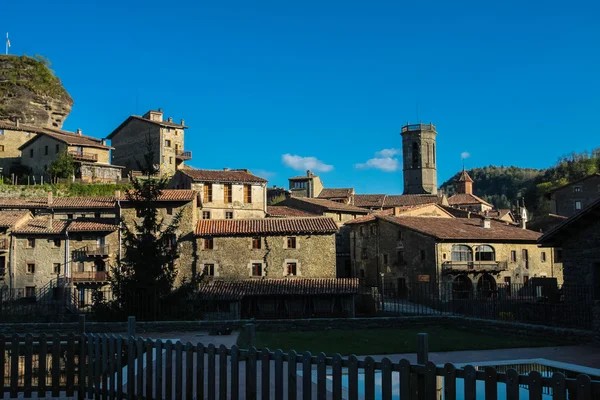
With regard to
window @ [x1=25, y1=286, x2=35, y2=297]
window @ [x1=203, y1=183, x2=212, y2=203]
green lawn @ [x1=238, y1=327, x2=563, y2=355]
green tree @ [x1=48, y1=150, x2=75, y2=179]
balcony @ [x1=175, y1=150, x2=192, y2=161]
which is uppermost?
balcony @ [x1=175, y1=150, x2=192, y2=161]

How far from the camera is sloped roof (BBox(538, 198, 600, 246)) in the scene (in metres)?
19.3

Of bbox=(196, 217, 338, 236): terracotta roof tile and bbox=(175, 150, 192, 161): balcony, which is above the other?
bbox=(175, 150, 192, 161): balcony

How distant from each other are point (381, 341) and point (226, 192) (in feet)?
118

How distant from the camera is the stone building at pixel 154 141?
225 ft

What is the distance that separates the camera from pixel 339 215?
61188mm

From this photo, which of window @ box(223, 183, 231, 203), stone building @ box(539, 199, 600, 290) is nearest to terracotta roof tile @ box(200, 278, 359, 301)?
window @ box(223, 183, 231, 203)

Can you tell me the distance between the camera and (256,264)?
4162cm

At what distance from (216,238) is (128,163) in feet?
111

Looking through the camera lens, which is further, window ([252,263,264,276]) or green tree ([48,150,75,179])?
green tree ([48,150,75,179])

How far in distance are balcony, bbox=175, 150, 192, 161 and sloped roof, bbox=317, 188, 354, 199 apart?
17739 millimetres

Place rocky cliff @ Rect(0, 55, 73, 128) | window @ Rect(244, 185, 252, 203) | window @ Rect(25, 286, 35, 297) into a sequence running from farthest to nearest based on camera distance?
rocky cliff @ Rect(0, 55, 73, 128)
window @ Rect(244, 185, 252, 203)
window @ Rect(25, 286, 35, 297)

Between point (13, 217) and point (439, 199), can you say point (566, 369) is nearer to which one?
point (13, 217)

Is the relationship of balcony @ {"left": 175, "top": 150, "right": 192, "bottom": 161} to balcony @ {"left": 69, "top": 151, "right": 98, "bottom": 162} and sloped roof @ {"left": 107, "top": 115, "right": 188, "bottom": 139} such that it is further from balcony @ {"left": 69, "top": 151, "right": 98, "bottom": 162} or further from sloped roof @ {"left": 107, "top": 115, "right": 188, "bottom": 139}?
balcony @ {"left": 69, "top": 151, "right": 98, "bottom": 162}

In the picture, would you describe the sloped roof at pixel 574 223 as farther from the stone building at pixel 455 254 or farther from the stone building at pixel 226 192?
the stone building at pixel 226 192
